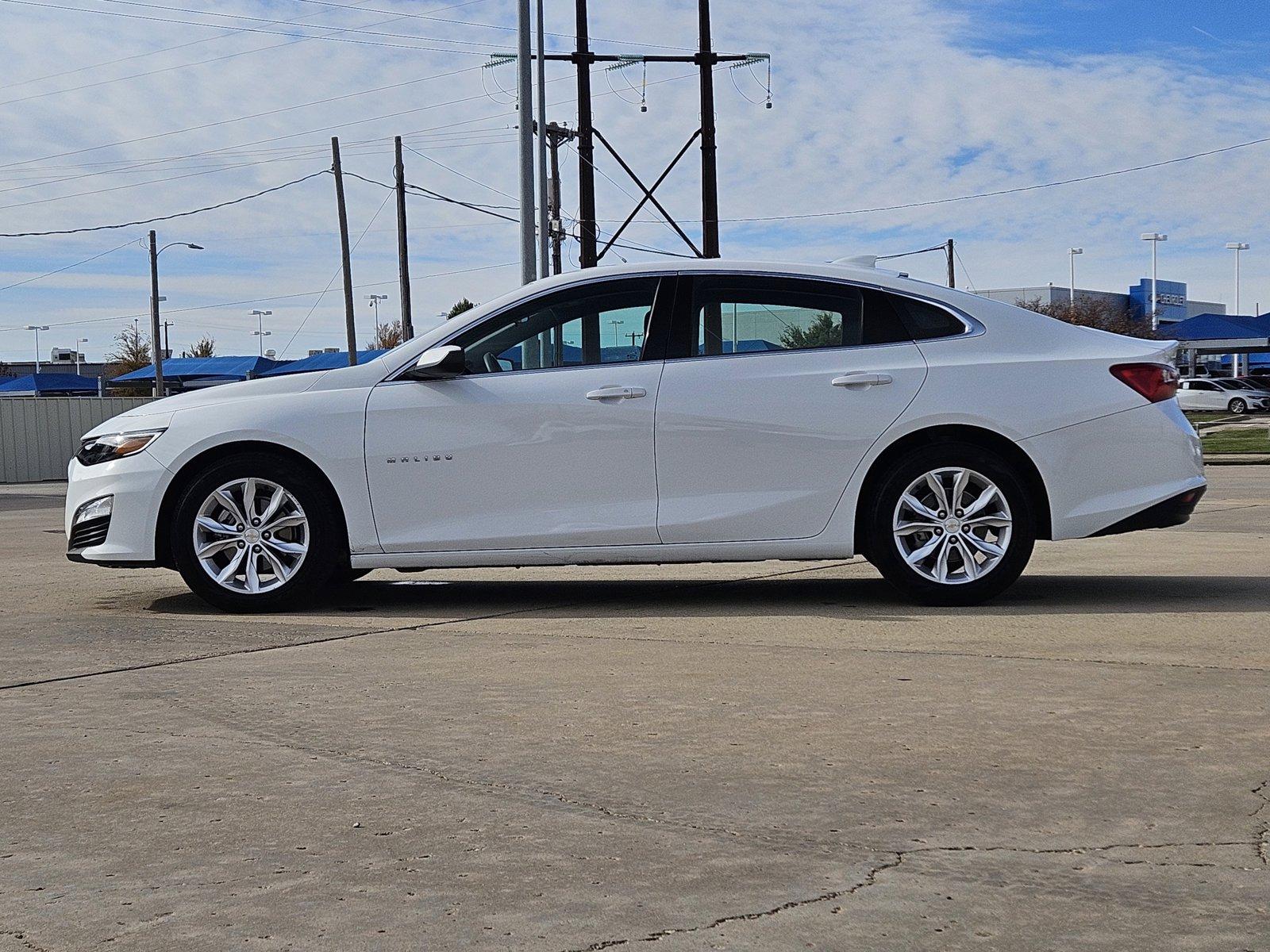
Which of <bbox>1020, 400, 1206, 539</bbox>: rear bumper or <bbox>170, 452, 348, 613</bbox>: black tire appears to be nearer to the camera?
<bbox>1020, 400, 1206, 539</bbox>: rear bumper

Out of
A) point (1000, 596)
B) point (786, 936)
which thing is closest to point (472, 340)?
point (1000, 596)

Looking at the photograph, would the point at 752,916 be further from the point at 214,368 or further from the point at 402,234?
the point at 214,368

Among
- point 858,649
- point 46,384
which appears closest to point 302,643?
point 858,649

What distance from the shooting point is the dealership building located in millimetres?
88125

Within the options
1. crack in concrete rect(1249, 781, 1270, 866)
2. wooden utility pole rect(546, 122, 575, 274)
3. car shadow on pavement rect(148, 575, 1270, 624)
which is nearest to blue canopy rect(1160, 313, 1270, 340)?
wooden utility pole rect(546, 122, 575, 274)

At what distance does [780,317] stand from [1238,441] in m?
29.6

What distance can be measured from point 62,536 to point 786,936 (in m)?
11.5

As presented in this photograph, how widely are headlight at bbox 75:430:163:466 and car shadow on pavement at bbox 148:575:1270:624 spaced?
0.80 metres

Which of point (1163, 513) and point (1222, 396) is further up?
point (1222, 396)

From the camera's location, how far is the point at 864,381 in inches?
277

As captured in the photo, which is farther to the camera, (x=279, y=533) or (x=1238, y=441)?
(x=1238, y=441)

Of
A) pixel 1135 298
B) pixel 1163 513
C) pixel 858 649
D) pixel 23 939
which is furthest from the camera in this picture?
pixel 1135 298

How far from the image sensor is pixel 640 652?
5914 mm

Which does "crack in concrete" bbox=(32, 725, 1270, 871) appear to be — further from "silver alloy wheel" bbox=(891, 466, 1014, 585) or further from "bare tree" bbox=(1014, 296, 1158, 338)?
"bare tree" bbox=(1014, 296, 1158, 338)
